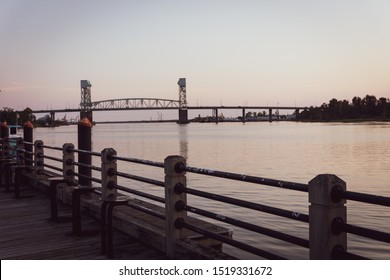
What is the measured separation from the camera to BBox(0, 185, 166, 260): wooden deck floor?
620cm

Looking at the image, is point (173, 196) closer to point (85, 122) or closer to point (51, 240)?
point (51, 240)

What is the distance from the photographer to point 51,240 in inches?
278

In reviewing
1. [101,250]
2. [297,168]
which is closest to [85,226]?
[101,250]

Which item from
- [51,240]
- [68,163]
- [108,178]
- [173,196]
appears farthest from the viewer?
[68,163]

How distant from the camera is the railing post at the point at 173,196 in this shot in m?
5.68

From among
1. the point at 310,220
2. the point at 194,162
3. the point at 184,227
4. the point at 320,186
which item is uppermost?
the point at 320,186

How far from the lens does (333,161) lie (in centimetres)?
4253

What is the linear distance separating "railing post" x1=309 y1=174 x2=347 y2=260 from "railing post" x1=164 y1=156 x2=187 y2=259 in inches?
88.2

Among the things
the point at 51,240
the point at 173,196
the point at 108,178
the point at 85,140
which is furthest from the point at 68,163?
the point at 173,196

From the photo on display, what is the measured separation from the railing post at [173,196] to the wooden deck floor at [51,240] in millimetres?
335

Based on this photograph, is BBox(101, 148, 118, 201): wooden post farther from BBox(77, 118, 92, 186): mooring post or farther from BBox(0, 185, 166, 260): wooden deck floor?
BBox(77, 118, 92, 186): mooring post

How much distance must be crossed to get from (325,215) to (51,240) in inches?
185
